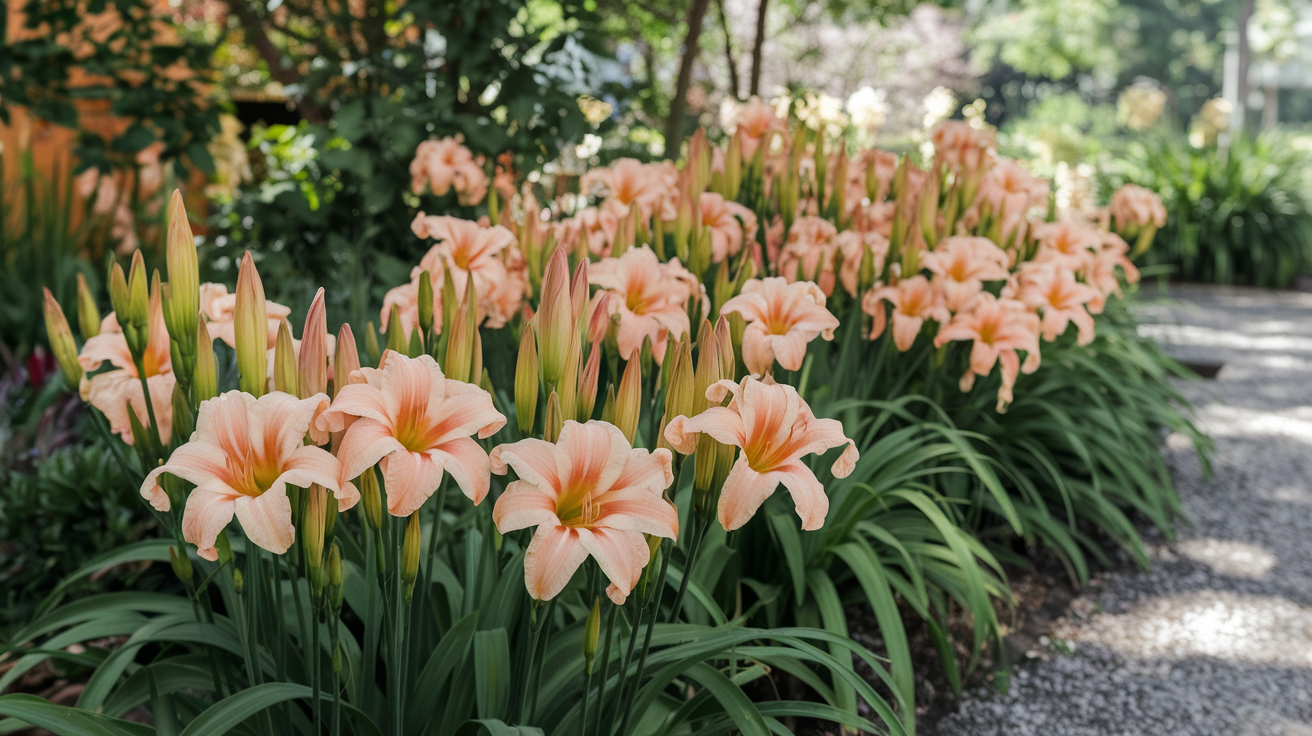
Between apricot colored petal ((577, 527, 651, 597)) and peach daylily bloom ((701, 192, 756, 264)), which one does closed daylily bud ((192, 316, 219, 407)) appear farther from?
peach daylily bloom ((701, 192, 756, 264))

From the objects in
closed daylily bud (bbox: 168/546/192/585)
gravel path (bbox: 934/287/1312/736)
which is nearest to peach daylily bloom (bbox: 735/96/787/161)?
gravel path (bbox: 934/287/1312/736)

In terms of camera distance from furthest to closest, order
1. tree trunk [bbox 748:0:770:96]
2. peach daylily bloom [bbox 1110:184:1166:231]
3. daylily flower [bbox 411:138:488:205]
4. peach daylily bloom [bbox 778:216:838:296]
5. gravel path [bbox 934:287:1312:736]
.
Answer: tree trunk [bbox 748:0:770:96] < peach daylily bloom [bbox 1110:184:1166:231] < daylily flower [bbox 411:138:488:205] < peach daylily bloom [bbox 778:216:838:296] < gravel path [bbox 934:287:1312:736]

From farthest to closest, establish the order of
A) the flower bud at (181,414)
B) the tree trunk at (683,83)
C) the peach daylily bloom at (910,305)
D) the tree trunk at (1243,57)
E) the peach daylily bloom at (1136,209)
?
the tree trunk at (1243,57)
the tree trunk at (683,83)
the peach daylily bloom at (1136,209)
the peach daylily bloom at (910,305)
the flower bud at (181,414)

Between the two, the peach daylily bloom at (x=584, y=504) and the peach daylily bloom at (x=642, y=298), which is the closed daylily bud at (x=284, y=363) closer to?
the peach daylily bloom at (x=584, y=504)

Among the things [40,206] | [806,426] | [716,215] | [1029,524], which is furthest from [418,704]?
[40,206]

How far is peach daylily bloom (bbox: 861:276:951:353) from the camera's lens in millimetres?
2029

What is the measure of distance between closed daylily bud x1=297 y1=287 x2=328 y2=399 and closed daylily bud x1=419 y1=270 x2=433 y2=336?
0.95ft

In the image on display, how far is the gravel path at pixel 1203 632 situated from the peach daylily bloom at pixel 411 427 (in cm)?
136

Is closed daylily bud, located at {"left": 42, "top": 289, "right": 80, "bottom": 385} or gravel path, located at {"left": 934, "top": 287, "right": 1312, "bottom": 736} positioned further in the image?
gravel path, located at {"left": 934, "top": 287, "right": 1312, "bottom": 736}

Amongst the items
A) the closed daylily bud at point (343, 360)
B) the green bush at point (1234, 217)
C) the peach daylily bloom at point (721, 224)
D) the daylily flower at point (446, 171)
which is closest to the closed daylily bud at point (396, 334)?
the closed daylily bud at point (343, 360)

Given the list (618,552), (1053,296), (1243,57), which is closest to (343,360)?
(618,552)

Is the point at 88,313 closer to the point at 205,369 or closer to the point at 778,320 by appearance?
the point at 205,369

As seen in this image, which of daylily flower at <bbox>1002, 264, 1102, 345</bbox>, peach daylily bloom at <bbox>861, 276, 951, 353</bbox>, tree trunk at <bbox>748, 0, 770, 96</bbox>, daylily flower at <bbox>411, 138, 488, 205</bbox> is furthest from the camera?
tree trunk at <bbox>748, 0, 770, 96</bbox>

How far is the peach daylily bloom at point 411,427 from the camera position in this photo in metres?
0.89
